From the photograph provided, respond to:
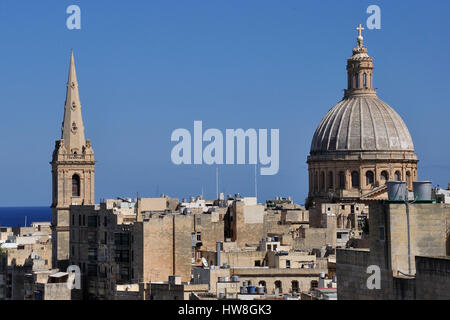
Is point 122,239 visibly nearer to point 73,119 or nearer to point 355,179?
point 73,119

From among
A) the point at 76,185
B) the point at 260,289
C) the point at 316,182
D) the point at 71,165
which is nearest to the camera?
the point at 260,289

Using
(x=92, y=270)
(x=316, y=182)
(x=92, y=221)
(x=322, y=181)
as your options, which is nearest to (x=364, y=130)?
(x=322, y=181)

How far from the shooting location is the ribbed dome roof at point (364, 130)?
326 feet

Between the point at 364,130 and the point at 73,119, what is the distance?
96.5 feet

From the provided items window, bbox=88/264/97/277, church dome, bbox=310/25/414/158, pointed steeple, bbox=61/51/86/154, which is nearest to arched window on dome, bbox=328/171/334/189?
church dome, bbox=310/25/414/158

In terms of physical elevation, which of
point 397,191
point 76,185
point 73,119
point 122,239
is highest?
point 73,119

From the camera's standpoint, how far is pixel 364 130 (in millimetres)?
99438

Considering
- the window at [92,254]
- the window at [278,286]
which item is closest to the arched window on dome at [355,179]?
the window at [92,254]

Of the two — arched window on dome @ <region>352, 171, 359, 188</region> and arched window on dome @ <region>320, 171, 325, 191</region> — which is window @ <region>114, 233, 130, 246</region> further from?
arched window on dome @ <region>320, 171, 325, 191</region>

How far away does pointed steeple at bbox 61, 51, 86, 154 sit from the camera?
7569 centimetres

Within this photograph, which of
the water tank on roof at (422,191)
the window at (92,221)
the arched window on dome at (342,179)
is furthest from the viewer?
the arched window on dome at (342,179)

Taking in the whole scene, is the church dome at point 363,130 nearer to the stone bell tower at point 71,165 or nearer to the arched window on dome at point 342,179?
the arched window on dome at point 342,179
